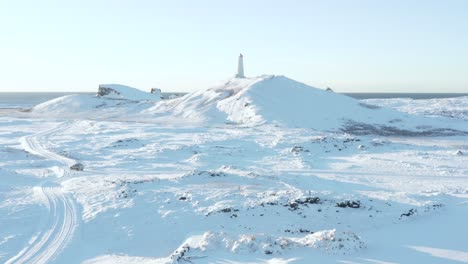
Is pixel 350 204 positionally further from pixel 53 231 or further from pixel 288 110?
pixel 288 110

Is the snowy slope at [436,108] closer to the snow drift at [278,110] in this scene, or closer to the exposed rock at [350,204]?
the snow drift at [278,110]

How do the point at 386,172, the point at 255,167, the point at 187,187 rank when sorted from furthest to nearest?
the point at 255,167
the point at 386,172
the point at 187,187

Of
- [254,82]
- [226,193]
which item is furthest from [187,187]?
[254,82]

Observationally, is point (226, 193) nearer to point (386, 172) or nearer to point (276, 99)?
point (386, 172)

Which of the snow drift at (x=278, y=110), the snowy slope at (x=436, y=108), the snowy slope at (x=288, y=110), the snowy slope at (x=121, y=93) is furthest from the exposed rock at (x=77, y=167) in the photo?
the snowy slope at (x=121, y=93)

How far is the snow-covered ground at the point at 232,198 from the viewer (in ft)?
39.5

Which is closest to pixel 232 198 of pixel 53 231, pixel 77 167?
pixel 53 231

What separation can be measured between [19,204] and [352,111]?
130ft

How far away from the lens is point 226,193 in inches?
694

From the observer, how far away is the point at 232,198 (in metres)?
16.9

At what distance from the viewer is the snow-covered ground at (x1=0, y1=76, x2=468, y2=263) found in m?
12.1

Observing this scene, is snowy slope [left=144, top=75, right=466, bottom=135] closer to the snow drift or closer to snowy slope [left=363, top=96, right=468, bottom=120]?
the snow drift

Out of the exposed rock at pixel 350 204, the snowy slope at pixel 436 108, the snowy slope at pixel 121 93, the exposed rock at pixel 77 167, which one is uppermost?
the snowy slope at pixel 121 93

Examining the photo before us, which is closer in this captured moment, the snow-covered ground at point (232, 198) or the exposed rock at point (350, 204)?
the snow-covered ground at point (232, 198)
